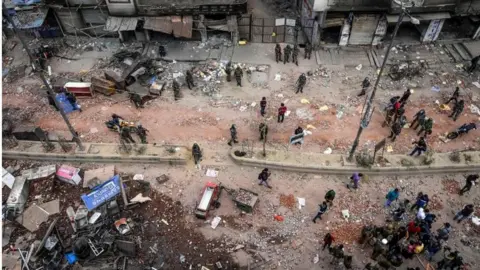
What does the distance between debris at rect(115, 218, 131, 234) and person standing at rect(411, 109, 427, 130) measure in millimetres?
14526

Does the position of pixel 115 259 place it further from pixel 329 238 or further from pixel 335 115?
pixel 335 115

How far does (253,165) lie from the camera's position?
17953 millimetres

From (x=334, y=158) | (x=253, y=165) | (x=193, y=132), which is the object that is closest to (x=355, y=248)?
(x=334, y=158)

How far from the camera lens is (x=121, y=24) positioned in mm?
22609

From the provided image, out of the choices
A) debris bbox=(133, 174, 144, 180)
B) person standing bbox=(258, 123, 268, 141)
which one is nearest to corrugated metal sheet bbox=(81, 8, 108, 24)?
debris bbox=(133, 174, 144, 180)

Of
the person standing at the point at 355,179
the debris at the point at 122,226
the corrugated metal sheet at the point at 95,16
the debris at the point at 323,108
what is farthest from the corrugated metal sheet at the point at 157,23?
the person standing at the point at 355,179

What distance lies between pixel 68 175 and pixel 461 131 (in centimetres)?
1884

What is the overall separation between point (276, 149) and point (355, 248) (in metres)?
5.85

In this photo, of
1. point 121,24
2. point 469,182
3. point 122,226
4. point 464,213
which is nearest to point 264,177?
point 122,226

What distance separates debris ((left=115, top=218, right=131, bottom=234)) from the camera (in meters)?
15.7

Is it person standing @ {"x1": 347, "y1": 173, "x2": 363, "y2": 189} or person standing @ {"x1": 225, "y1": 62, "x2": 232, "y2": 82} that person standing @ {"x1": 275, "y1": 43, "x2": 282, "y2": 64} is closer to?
person standing @ {"x1": 225, "y1": 62, "x2": 232, "y2": 82}

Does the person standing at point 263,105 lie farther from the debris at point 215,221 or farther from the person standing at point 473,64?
the person standing at point 473,64

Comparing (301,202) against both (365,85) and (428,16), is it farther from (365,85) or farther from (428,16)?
(428,16)

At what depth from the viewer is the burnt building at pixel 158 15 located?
22047mm
